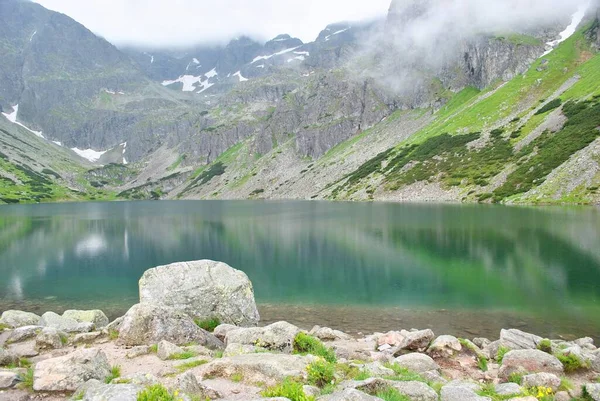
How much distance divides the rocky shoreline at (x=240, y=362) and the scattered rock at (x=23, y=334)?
41 mm

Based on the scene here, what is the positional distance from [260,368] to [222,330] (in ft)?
29.0

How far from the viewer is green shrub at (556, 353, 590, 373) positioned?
571 inches

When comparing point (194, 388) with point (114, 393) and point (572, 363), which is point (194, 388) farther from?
point (572, 363)

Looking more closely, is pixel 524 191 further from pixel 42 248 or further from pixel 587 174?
pixel 42 248

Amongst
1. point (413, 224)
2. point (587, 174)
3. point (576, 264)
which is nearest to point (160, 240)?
point (413, 224)

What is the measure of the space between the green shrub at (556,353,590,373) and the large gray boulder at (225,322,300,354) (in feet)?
34.6

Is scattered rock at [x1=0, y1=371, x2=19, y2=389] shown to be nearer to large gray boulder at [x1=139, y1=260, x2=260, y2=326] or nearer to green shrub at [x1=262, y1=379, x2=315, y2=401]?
green shrub at [x1=262, y1=379, x2=315, y2=401]

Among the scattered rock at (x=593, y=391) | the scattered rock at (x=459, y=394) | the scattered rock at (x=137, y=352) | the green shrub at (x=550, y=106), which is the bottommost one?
the scattered rock at (x=137, y=352)

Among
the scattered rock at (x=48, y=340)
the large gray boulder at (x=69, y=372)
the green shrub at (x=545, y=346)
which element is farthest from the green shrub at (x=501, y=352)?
the scattered rock at (x=48, y=340)

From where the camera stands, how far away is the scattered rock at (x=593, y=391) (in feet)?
37.5

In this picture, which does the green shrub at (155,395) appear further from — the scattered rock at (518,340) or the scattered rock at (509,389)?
the scattered rock at (518,340)

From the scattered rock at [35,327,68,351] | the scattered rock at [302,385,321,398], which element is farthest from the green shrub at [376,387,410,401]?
the scattered rock at [35,327,68,351]

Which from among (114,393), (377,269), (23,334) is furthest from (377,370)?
(377,269)

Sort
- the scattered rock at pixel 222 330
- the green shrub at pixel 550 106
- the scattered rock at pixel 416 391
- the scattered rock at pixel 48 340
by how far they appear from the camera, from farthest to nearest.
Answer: the green shrub at pixel 550 106, the scattered rock at pixel 222 330, the scattered rock at pixel 48 340, the scattered rock at pixel 416 391
